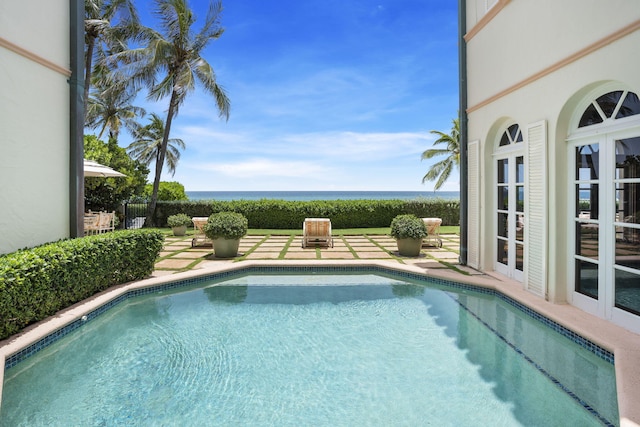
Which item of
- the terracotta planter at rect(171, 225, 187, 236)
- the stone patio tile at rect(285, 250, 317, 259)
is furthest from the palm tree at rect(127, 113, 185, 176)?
the stone patio tile at rect(285, 250, 317, 259)

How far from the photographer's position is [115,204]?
1725cm

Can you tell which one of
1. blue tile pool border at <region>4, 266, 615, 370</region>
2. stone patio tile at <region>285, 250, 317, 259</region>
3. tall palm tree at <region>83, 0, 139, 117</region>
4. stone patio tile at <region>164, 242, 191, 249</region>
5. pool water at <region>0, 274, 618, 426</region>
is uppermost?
tall palm tree at <region>83, 0, 139, 117</region>

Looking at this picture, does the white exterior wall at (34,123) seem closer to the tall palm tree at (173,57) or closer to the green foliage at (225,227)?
the green foliage at (225,227)

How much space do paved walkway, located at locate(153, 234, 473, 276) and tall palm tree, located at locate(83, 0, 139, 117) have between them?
341 inches

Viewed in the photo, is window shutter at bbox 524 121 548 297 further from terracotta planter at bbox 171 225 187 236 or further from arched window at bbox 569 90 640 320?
terracotta planter at bbox 171 225 187 236

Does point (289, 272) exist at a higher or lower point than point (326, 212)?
lower

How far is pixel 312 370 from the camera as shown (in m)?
3.95

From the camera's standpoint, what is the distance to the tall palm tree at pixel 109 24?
1420 cm

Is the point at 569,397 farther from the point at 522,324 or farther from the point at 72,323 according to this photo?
the point at 72,323

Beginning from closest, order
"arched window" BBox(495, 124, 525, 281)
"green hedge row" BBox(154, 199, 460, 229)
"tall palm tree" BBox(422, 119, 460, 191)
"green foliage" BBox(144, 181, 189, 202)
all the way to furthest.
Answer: "arched window" BBox(495, 124, 525, 281) < "green hedge row" BBox(154, 199, 460, 229) < "green foliage" BBox(144, 181, 189, 202) < "tall palm tree" BBox(422, 119, 460, 191)

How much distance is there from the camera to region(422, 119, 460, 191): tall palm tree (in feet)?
78.6

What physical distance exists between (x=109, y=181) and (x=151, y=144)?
11836 mm

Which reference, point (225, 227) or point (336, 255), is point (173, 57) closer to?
point (225, 227)

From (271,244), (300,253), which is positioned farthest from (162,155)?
(300,253)
